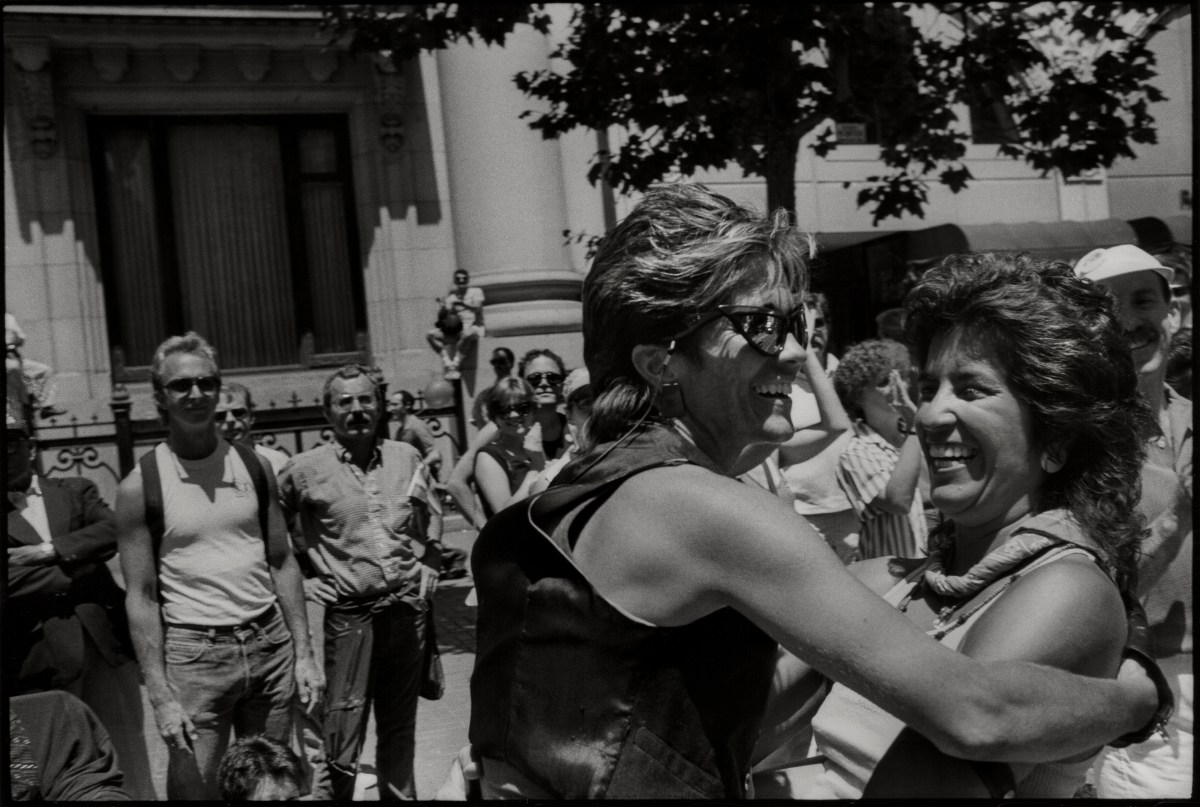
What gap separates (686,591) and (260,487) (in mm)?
3495

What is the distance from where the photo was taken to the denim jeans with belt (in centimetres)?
499

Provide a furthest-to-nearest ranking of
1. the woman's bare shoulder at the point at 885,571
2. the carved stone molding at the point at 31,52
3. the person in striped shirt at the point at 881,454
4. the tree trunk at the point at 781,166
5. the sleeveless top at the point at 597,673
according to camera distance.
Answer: the carved stone molding at the point at 31,52, the tree trunk at the point at 781,166, the person in striped shirt at the point at 881,454, the woman's bare shoulder at the point at 885,571, the sleeveless top at the point at 597,673

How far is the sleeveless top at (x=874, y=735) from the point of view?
6.03 feet

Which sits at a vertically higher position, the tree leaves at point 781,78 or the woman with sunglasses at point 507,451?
the tree leaves at point 781,78

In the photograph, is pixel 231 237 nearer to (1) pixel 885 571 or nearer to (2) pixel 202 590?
(2) pixel 202 590

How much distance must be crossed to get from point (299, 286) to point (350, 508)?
1062 centimetres

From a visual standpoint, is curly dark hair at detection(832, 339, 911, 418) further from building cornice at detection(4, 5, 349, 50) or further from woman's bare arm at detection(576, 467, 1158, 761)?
building cornice at detection(4, 5, 349, 50)

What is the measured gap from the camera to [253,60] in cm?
1441

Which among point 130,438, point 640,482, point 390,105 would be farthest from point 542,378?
point 390,105

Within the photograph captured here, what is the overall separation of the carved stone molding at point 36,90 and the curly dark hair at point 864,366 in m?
11.0

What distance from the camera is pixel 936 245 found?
47.9ft

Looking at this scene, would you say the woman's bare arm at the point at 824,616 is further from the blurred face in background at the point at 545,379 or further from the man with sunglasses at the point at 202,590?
the blurred face in background at the point at 545,379

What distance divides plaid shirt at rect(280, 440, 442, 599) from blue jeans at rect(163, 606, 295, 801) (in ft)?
1.42

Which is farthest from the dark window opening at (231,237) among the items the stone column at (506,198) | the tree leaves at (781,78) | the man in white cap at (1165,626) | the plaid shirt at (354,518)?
the man in white cap at (1165,626)
